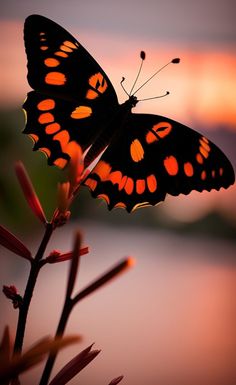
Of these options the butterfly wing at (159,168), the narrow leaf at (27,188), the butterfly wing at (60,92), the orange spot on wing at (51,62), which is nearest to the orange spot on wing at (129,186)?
the butterfly wing at (159,168)

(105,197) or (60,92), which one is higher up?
(60,92)

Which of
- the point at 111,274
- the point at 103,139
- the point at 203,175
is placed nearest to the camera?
the point at 111,274

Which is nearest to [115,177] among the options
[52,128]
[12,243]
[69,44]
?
[52,128]

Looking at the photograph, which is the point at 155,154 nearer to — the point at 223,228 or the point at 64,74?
the point at 64,74

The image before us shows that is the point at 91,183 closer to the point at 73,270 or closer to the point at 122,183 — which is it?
→ the point at 122,183

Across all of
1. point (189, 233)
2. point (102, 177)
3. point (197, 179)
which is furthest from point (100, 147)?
point (189, 233)

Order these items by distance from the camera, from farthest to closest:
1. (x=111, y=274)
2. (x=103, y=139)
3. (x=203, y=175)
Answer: (x=103, y=139)
(x=203, y=175)
(x=111, y=274)

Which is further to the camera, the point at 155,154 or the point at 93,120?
the point at 93,120
